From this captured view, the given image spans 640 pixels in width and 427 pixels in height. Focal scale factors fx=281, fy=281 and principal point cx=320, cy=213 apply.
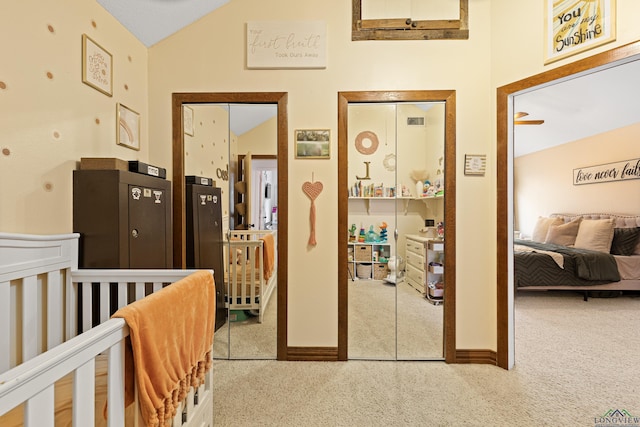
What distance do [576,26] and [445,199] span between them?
4.11 feet

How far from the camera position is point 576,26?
1.68 meters

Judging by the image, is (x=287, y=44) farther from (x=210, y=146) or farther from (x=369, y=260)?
(x=369, y=260)

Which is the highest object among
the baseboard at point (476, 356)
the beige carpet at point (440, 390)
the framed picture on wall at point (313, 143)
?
the framed picture on wall at point (313, 143)

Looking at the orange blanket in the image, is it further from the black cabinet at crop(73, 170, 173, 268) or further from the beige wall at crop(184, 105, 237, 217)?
the beige wall at crop(184, 105, 237, 217)

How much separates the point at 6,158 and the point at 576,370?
3.52 m

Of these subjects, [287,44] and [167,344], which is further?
[287,44]

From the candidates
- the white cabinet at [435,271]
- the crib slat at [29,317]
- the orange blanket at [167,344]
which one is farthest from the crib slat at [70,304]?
the white cabinet at [435,271]

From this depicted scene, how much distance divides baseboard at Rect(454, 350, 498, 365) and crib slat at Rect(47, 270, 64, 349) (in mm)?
2458

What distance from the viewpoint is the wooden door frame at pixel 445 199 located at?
2102mm

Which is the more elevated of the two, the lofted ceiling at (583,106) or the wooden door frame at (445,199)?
the lofted ceiling at (583,106)

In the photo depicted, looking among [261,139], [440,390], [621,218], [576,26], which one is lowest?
[440,390]

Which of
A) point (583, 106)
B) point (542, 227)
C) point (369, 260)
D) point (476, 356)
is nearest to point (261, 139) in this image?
point (369, 260)

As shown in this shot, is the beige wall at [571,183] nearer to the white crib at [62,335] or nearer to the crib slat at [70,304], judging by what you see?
the white crib at [62,335]

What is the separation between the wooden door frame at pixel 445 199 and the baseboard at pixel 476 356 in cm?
5
